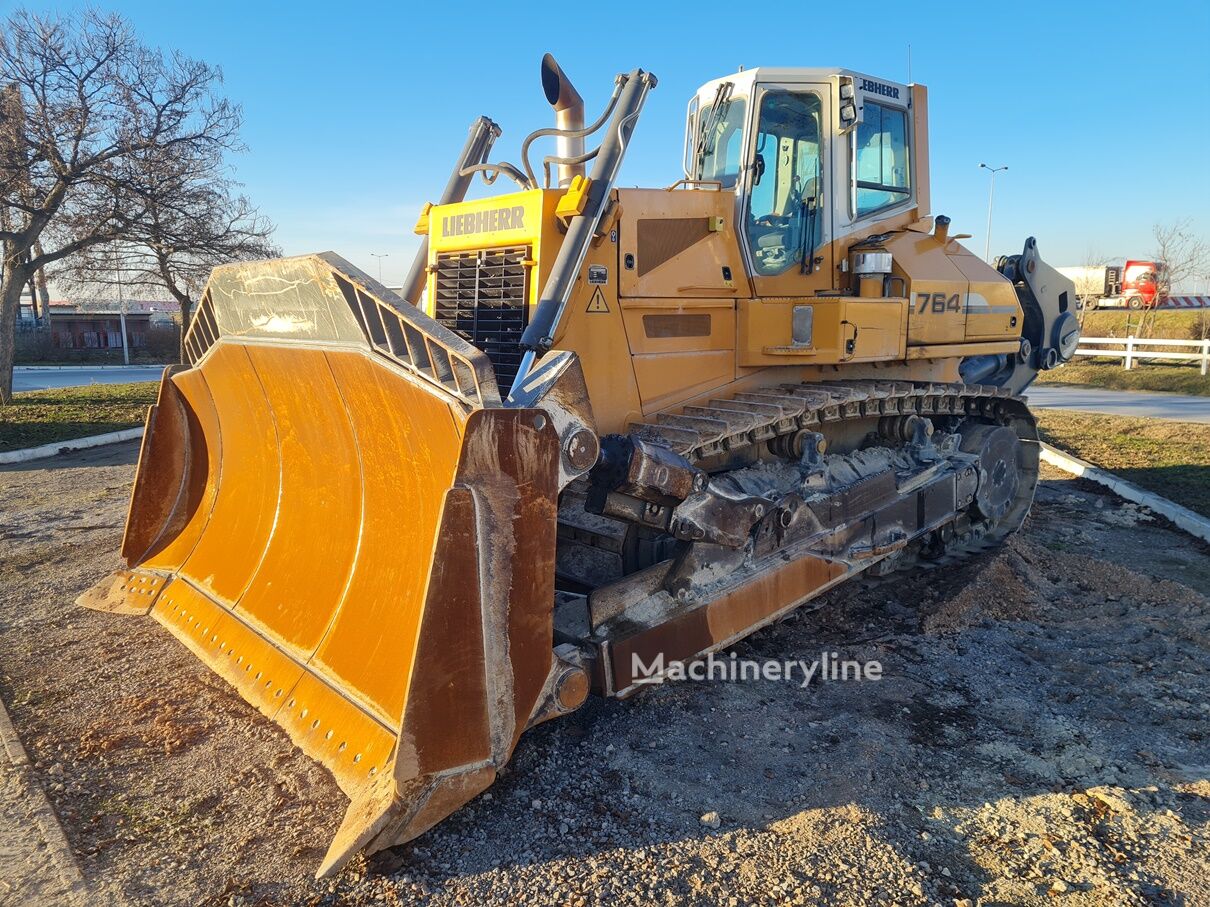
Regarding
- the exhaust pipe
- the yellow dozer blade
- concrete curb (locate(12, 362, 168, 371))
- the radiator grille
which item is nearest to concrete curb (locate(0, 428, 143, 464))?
the yellow dozer blade

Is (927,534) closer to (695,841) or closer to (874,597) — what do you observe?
(874,597)

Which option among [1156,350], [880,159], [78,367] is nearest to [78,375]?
[78,367]

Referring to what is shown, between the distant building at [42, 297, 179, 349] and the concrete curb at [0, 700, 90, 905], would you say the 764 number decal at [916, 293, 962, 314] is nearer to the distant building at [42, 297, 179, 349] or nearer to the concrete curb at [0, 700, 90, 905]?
the concrete curb at [0, 700, 90, 905]

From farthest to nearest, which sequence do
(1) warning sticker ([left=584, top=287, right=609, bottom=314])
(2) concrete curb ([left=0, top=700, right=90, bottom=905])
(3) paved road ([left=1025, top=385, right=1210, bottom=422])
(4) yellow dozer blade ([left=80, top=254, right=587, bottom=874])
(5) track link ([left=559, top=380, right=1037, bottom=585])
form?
1. (3) paved road ([left=1025, top=385, right=1210, bottom=422])
2. (1) warning sticker ([left=584, top=287, right=609, bottom=314])
3. (5) track link ([left=559, top=380, right=1037, bottom=585])
4. (4) yellow dozer blade ([left=80, top=254, right=587, bottom=874])
5. (2) concrete curb ([left=0, top=700, right=90, bottom=905])

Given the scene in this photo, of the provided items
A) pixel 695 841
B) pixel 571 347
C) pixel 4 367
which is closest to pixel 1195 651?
pixel 695 841

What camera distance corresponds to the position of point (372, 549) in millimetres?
3875

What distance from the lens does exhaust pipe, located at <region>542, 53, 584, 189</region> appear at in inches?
202

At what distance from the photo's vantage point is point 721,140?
18.4 ft

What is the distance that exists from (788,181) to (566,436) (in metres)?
3.01

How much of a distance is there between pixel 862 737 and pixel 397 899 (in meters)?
2.20

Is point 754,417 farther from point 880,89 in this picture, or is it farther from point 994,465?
point 994,465

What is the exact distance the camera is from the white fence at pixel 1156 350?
70.3 ft

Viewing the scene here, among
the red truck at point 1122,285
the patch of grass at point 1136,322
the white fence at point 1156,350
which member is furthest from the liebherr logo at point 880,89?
the red truck at point 1122,285

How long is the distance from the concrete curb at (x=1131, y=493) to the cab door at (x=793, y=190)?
14.9 feet
